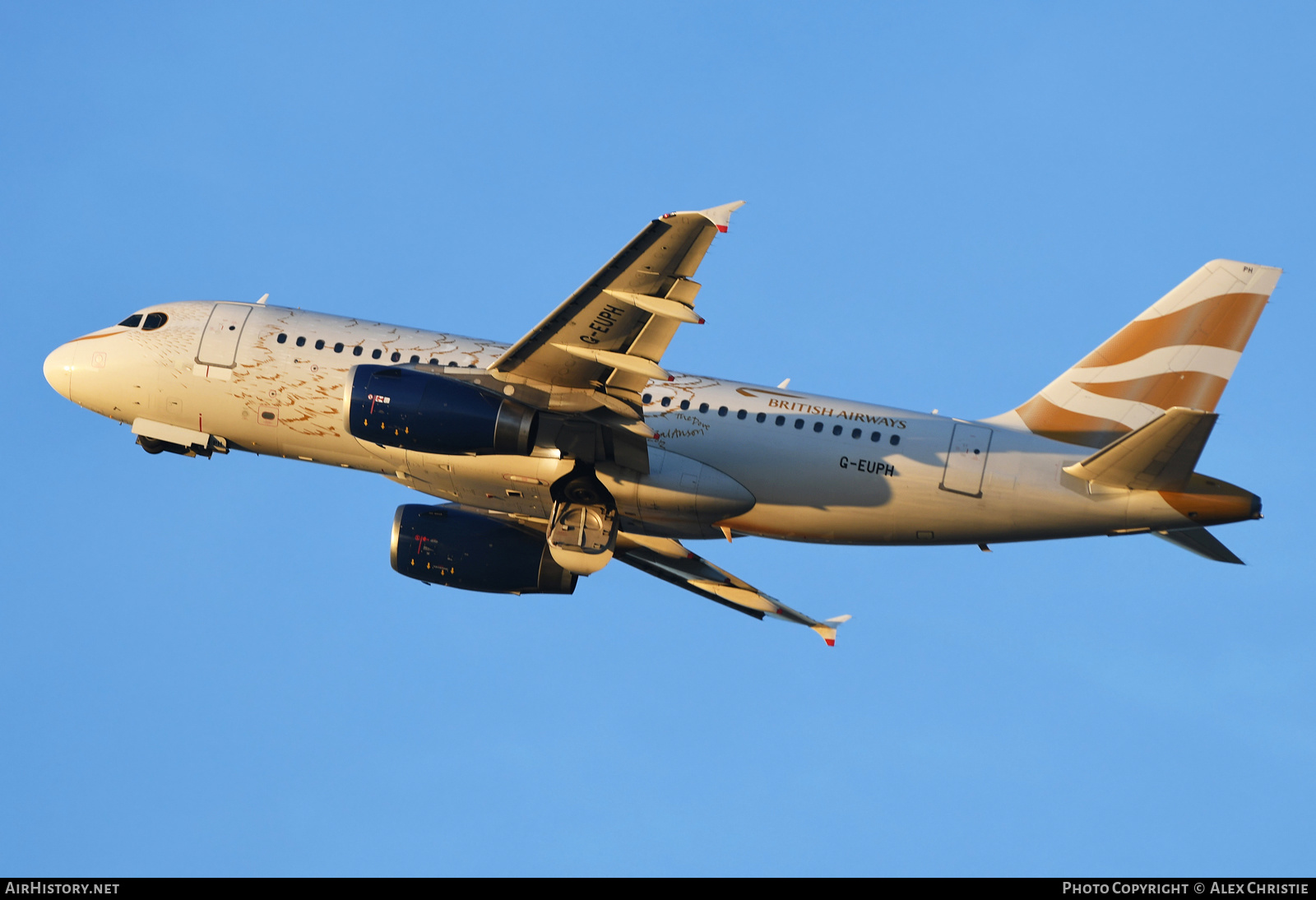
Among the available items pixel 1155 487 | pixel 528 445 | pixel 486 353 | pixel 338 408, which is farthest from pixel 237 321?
pixel 1155 487

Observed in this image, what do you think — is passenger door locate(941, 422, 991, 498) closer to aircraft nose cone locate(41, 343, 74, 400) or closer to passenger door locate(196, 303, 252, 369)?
passenger door locate(196, 303, 252, 369)

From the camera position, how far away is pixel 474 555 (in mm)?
32938

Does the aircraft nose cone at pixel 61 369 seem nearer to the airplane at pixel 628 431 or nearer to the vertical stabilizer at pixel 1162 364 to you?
the airplane at pixel 628 431

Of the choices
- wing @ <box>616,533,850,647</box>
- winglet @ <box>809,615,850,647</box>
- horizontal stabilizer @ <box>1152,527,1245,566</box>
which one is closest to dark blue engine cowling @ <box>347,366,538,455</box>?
wing @ <box>616,533,850,647</box>

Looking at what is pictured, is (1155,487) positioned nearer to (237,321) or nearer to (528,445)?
(528,445)

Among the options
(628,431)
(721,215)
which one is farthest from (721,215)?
(628,431)

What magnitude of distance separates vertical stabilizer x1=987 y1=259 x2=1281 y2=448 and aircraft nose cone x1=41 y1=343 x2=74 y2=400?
22524 mm

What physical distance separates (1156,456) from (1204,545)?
2.97 m

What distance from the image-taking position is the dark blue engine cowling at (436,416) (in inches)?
1050

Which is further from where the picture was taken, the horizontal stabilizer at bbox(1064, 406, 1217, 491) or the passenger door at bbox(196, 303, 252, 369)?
the passenger door at bbox(196, 303, 252, 369)

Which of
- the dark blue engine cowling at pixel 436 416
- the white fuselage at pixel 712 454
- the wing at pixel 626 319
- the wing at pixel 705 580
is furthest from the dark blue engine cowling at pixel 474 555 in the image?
the wing at pixel 626 319

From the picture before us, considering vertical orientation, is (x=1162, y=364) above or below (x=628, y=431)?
above

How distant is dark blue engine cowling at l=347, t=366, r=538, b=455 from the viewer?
2667cm

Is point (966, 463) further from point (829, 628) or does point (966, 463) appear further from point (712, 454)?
point (829, 628)
